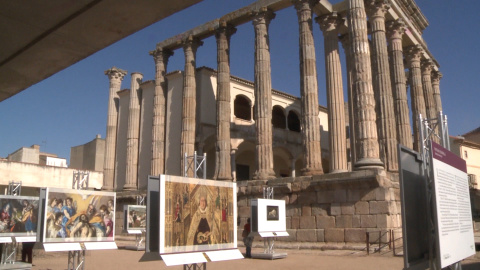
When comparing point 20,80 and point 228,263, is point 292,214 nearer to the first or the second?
point 228,263

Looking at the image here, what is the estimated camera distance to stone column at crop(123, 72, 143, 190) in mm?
28531

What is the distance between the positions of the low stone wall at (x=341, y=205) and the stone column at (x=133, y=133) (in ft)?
39.5

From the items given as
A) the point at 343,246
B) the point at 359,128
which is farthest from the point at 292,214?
the point at 359,128

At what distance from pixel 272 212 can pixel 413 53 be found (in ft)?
55.4

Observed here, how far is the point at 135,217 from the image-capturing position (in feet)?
67.4

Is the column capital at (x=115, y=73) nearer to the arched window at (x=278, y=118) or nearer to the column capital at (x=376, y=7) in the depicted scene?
the arched window at (x=278, y=118)

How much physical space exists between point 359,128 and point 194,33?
41.4 ft

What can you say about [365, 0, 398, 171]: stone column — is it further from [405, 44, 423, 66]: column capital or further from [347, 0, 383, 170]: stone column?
[405, 44, 423, 66]: column capital

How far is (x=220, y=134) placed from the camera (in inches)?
923

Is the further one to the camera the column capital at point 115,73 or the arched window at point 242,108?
the column capital at point 115,73

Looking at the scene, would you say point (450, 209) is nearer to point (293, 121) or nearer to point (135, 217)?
point (135, 217)

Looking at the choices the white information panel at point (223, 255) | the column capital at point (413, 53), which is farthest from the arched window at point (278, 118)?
the white information panel at point (223, 255)

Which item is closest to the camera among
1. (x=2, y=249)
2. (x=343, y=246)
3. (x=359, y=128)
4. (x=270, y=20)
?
(x=2, y=249)

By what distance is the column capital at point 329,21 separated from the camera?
2269cm
